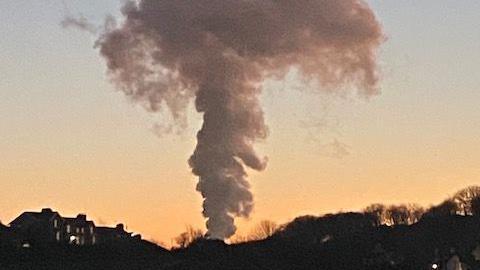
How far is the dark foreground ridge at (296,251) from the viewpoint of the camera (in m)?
68.9

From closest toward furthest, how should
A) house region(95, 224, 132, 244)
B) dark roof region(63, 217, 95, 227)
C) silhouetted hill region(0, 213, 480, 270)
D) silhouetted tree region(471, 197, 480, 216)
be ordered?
1. silhouetted hill region(0, 213, 480, 270)
2. dark roof region(63, 217, 95, 227)
3. house region(95, 224, 132, 244)
4. silhouetted tree region(471, 197, 480, 216)

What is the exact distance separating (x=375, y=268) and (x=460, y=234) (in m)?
40.7

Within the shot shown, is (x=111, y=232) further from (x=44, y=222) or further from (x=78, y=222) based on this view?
(x=44, y=222)

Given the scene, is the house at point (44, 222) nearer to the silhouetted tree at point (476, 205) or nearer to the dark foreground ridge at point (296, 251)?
the dark foreground ridge at point (296, 251)

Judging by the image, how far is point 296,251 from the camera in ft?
276

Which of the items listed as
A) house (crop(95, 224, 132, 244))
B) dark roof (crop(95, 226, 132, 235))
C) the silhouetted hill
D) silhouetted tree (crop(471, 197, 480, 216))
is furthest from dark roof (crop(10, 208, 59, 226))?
silhouetted tree (crop(471, 197, 480, 216))

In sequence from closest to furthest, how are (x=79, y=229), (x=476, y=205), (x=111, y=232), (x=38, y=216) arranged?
(x=38, y=216), (x=79, y=229), (x=111, y=232), (x=476, y=205)

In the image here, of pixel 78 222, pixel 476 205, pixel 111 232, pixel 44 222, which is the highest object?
pixel 476 205

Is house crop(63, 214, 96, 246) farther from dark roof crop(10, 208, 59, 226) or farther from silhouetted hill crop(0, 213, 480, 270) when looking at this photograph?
silhouetted hill crop(0, 213, 480, 270)

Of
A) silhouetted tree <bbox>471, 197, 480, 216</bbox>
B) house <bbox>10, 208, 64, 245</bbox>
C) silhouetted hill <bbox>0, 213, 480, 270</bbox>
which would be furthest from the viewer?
silhouetted tree <bbox>471, 197, 480, 216</bbox>

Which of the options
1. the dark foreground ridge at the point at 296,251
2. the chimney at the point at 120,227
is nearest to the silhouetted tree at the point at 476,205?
the dark foreground ridge at the point at 296,251

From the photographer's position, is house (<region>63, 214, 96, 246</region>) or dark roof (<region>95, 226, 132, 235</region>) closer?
house (<region>63, 214, 96, 246</region>)

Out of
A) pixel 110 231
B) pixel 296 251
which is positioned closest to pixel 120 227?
pixel 110 231

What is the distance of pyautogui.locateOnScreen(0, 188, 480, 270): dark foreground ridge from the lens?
68.9m
